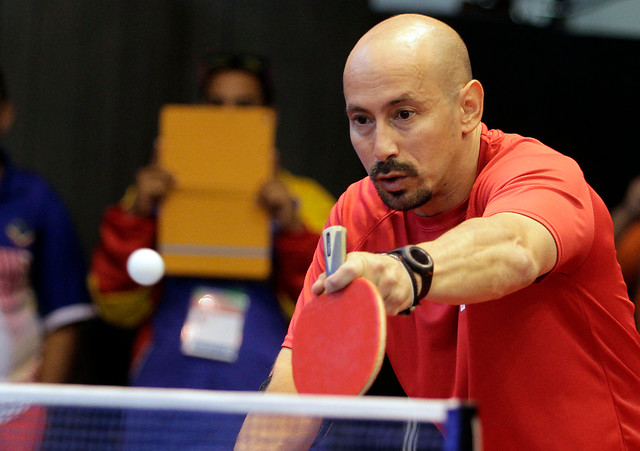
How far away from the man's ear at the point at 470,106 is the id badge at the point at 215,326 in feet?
5.89

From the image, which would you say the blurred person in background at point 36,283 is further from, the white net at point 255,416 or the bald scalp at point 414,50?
the bald scalp at point 414,50

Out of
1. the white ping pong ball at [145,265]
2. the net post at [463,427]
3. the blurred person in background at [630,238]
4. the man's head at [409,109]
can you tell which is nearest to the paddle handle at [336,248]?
the net post at [463,427]

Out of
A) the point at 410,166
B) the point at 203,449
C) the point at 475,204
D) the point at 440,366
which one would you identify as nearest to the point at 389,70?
the point at 410,166

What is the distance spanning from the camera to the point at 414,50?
1789 mm

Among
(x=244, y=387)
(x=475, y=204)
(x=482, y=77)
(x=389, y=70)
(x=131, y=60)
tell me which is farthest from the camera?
(x=131, y=60)

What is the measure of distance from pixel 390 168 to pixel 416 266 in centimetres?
42

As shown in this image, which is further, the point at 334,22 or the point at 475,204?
the point at 334,22

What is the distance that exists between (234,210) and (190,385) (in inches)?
28.1

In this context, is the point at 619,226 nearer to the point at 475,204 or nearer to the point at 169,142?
the point at 169,142

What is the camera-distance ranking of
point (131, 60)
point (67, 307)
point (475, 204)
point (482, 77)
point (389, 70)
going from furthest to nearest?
point (131, 60) < point (482, 77) < point (67, 307) < point (475, 204) < point (389, 70)

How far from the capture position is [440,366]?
1.96 m

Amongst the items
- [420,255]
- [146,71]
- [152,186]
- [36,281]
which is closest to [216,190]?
Answer: [152,186]

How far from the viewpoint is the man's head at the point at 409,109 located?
1.77 metres

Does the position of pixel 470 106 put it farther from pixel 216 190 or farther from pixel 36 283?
pixel 36 283
